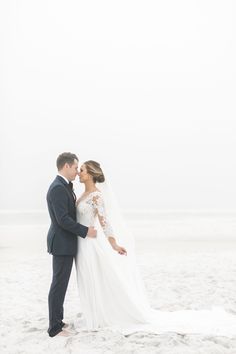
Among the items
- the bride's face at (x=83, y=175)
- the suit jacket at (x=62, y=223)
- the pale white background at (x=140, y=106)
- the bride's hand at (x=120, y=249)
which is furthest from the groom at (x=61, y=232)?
the pale white background at (x=140, y=106)

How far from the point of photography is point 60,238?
4.17m

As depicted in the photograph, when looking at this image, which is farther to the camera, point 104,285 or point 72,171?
point 104,285

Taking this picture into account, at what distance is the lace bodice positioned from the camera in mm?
4344

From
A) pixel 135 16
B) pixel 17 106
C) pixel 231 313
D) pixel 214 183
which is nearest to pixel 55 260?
pixel 231 313

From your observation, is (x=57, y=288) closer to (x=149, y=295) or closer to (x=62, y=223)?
(x=62, y=223)

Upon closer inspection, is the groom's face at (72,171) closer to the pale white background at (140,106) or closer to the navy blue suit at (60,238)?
the navy blue suit at (60,238)

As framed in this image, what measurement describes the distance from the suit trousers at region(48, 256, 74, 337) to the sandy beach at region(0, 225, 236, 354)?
17cm

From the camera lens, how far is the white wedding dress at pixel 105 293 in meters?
4.34

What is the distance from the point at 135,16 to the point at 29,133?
18.3m

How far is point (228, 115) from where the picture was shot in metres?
40.0

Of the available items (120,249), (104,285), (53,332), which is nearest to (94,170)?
(120,249)

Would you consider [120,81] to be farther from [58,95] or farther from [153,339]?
[153,339]

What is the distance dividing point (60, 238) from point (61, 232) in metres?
0.06

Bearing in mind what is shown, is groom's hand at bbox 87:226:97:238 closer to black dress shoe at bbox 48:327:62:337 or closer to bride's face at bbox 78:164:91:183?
bride's face at bbox 78:164:91:183
